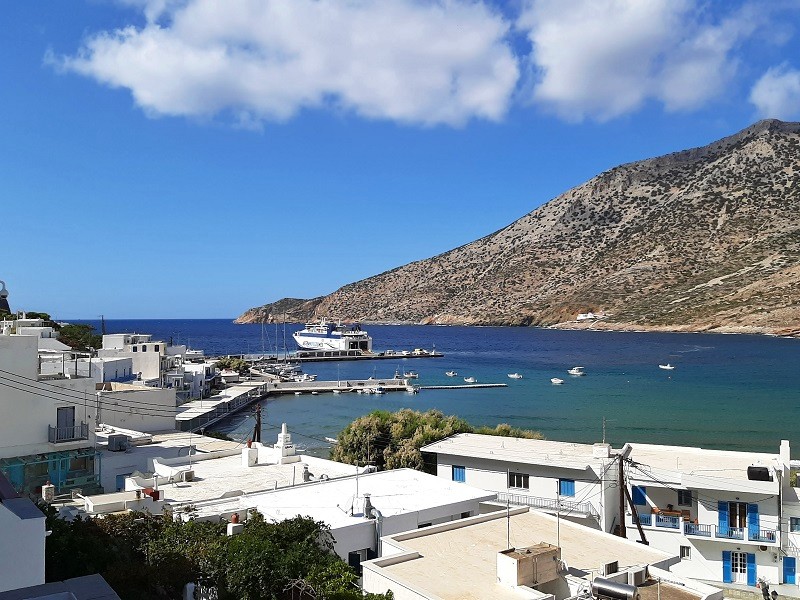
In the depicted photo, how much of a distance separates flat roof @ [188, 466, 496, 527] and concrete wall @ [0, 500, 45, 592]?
760cm

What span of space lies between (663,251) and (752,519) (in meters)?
121

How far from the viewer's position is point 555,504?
20.7 m

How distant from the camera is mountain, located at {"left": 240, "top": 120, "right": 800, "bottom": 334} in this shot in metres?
116

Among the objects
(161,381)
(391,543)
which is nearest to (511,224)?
(161,381)

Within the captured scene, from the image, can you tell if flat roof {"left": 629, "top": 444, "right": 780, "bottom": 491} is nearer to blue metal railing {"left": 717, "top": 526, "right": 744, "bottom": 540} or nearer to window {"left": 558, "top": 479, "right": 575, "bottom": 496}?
blue metal railing {"left": 717, "top": 526, "right": 744, "bottom": 540}

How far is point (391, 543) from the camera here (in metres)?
12.2

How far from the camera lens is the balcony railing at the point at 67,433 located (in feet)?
63.5

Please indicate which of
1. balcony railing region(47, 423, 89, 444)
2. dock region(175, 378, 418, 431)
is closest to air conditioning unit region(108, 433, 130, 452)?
balcony railing region(47, 423, 89, 444)

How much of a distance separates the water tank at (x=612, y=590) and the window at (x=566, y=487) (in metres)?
11.5

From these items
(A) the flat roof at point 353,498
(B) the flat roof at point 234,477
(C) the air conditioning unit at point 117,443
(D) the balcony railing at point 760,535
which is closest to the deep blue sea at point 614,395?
(C) the air conditioning unit at point 117,443

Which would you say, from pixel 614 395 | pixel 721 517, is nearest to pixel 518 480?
pixel 721 517

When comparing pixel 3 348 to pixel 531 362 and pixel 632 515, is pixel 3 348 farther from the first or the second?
pixel 531 362

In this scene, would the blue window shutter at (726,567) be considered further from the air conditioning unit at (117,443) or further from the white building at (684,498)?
the air conditioning unit at (117,443)

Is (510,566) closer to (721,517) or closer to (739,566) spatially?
(721,517)
